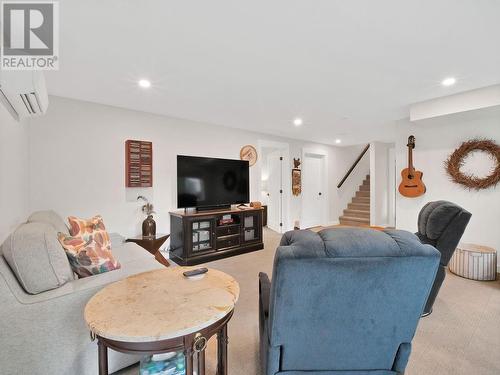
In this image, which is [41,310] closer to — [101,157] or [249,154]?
[101,157]

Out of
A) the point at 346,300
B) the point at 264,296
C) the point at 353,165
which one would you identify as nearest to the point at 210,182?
the point at 264,296

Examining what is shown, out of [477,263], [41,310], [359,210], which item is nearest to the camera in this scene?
[41,310]

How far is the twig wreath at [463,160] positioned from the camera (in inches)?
119

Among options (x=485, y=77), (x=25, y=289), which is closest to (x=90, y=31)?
(x=25, y=289)

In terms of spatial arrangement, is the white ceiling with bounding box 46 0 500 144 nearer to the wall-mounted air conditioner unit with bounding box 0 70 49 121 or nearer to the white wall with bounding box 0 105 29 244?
the wall-mounted air conditioner unit with bounding box 0 70 49 121

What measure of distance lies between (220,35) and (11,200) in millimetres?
2137

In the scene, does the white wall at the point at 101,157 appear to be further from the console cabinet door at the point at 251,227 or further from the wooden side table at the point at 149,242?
the console cabinet door at the point at 251,227

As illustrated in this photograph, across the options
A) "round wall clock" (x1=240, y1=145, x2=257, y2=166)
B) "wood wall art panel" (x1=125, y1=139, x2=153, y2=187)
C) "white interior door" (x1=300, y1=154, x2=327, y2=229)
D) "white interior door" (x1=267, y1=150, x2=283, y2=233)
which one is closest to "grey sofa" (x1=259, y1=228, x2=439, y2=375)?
"wood wall art panel" (x1=125, y1=139, x2=153, y2=187)

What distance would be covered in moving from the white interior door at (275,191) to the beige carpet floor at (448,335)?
3.10 metres

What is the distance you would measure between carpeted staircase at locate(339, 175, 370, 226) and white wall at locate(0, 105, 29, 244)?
21.6 ft

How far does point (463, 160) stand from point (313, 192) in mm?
3339

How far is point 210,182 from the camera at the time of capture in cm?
386

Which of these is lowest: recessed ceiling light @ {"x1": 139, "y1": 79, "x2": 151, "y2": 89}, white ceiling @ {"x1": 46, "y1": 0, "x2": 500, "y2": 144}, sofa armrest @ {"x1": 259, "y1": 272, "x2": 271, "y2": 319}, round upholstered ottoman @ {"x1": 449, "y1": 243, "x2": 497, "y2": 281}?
round upholstered ottoman @ {"x1": 449, "y1": 243, "x2": 497, "y2": 281}

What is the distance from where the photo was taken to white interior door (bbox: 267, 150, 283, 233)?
5742 mm
